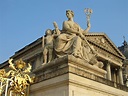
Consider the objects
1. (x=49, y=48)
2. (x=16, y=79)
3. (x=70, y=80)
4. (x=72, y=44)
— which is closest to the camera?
(x=70, y=80)

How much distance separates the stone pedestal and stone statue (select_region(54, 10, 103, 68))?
1.78ft

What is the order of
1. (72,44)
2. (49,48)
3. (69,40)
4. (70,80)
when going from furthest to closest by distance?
(49,48), (69,40), (72,44), (70,80)

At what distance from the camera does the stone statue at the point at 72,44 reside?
30.5 ft

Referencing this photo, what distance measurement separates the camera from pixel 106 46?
63.2 meters

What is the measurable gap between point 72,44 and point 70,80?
211cm

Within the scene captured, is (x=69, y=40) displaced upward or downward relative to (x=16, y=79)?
upward

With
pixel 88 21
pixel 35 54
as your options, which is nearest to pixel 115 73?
pixel 35 54

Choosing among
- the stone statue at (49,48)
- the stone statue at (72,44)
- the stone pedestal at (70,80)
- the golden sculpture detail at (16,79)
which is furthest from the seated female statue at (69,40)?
the golden sculpture detail at (16,79)

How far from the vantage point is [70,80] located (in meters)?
7.69

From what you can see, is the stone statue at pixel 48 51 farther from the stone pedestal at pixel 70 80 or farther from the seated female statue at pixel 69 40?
the stone pedestal at pixel 70 80

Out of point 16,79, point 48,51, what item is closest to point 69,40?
point 48,51

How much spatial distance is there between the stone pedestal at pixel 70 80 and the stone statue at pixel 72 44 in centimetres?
54

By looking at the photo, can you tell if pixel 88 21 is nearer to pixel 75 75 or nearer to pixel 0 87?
pixel 75 75

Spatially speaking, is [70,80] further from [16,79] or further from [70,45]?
[70,45]
